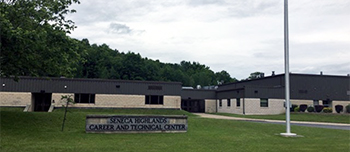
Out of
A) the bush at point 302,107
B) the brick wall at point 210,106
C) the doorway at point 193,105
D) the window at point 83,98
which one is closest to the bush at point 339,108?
the bush at point 302,107

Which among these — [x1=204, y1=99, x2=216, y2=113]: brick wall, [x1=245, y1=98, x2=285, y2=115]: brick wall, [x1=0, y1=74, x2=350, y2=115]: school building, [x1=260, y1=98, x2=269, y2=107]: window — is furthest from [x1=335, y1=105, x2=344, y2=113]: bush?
[x1=204, y1=99, x2=216, y2=113]: brick wall

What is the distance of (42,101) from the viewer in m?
37.5

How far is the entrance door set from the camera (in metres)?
37.2

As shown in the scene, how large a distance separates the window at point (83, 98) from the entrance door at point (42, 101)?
2970mm

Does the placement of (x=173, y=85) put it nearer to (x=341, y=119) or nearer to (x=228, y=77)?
(x=341, y=119)

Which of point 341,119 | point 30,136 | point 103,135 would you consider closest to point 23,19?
point 30,136

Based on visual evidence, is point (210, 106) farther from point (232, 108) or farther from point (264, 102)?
point (264, 102)

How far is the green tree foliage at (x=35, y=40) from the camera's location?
13.4m

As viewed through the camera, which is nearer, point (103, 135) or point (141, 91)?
point (103, 135)

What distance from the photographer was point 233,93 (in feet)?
150

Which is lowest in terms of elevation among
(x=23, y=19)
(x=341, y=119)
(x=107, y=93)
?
(x=341, y=119)

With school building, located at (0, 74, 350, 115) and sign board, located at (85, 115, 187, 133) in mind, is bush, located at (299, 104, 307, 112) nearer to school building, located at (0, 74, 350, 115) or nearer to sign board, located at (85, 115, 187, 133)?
school building, located at (0, 74, 350, 115)

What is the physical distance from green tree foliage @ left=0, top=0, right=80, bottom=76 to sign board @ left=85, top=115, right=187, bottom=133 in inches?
153

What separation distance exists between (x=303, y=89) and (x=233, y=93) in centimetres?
970
